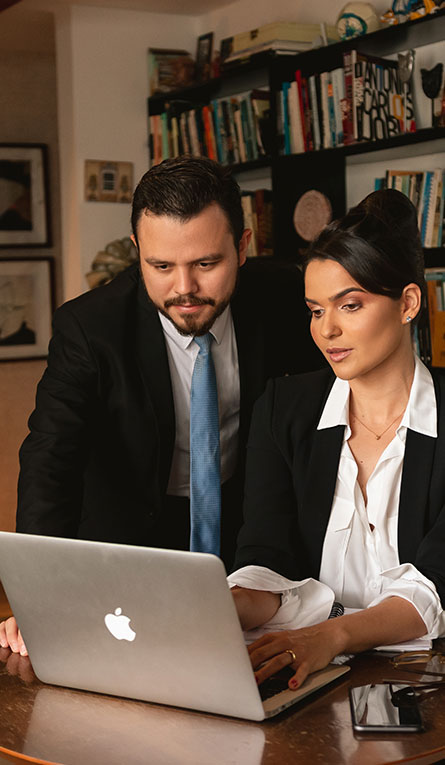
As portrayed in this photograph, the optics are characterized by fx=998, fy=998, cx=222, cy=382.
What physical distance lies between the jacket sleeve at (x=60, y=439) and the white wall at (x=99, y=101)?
276cm

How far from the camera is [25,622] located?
4.56 feet

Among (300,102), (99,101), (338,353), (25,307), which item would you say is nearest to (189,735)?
(338,353)

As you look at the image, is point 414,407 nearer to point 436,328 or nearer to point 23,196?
point 436,328

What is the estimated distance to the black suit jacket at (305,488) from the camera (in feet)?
5.58

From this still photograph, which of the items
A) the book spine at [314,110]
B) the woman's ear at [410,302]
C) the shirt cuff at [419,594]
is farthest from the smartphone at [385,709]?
the book spine at [314,110]

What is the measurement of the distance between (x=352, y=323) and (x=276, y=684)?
0.66 metres

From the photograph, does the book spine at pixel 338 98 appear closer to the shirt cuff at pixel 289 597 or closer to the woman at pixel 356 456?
the woman at pixel 356 456

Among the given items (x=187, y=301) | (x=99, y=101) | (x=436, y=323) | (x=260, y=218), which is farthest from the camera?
(x=99, y=101)

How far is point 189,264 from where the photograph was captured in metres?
1.90

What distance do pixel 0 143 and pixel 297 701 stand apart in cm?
478

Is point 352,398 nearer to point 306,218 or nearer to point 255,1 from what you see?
point 306,218

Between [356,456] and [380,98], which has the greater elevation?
[380,98]

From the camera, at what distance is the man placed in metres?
1.94

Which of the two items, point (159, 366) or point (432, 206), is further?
point (432, 206)
